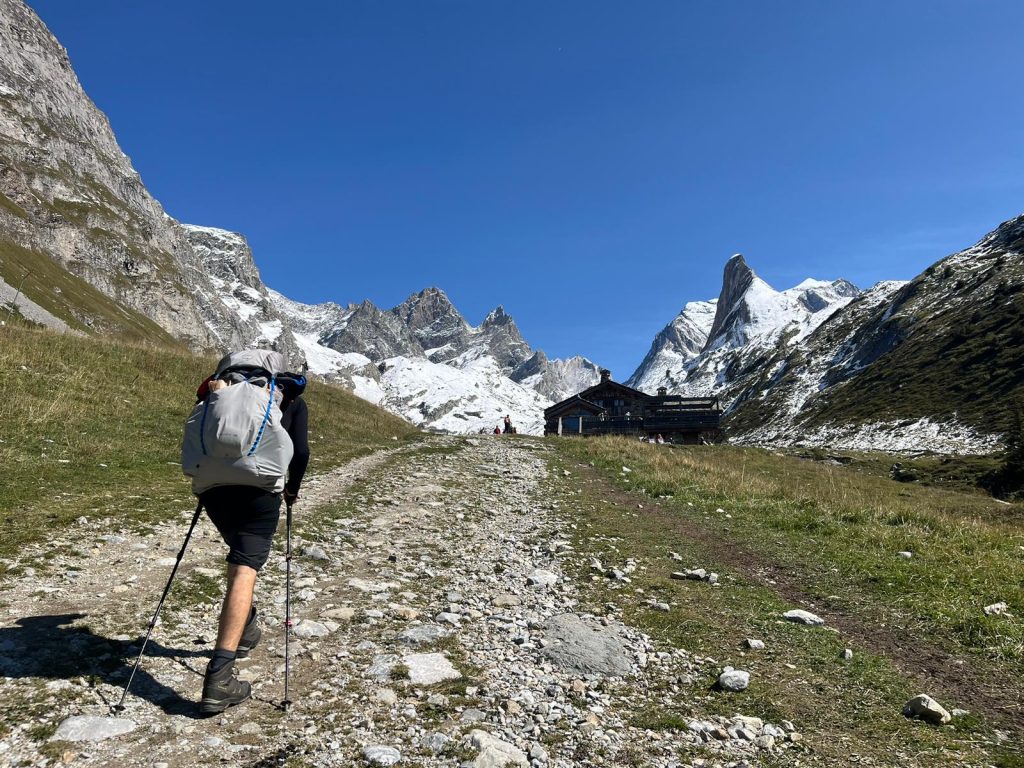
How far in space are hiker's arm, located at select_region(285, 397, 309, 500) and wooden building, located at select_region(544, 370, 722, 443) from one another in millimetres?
58201

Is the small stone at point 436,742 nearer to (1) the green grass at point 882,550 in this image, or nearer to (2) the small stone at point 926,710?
(2) the small stone at point 926,710

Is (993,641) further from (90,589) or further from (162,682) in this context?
(90,589)

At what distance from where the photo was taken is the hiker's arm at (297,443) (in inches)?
243

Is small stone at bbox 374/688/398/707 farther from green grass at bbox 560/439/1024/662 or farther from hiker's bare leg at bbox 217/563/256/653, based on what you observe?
green grass at bbox 560/439/1024/662

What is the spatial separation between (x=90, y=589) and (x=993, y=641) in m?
11.2

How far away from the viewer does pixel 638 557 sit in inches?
408

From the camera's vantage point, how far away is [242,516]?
531cm

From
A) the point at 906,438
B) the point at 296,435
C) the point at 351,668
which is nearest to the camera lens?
the point at 351,668

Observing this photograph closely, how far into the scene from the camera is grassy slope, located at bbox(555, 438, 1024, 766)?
489 cm

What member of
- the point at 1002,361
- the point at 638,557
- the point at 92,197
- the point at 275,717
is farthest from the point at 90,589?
the point at 92,197

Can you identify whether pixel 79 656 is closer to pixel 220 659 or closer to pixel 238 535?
pixel 220 659

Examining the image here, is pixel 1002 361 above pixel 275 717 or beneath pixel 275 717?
above

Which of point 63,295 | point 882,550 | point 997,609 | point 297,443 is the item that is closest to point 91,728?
point 297,443

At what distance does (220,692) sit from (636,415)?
6419cm
